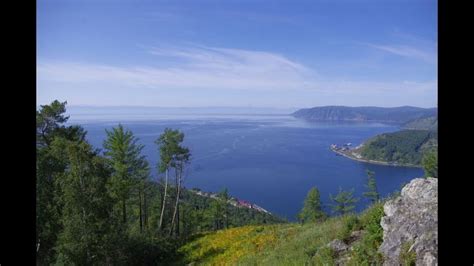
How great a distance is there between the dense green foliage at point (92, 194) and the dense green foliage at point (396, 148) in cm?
2854

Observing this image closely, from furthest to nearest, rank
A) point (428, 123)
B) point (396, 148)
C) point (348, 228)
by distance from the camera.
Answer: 1. point (396, 148)
2. point (348, 228)
3. point (428, 123)

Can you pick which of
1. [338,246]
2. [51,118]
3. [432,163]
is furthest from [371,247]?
[51,118]

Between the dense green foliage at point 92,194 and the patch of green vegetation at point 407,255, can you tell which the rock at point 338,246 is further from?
the dense green foliage at point 92,194

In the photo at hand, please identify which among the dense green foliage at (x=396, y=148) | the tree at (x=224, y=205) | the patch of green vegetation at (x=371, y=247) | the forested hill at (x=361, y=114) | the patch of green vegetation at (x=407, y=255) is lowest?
the tree at (x=224, y=205)

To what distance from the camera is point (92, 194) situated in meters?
11.1

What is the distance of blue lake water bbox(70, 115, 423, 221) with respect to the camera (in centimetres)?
4053

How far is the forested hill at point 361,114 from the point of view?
6102 cm

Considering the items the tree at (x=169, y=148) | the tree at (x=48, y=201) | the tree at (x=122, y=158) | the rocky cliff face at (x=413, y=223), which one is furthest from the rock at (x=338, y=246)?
the tree at (x=169, y=148)

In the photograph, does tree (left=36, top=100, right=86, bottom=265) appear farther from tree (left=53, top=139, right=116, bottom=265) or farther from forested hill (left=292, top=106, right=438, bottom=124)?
forested hill (left=292, top=106, right=438, bottom=124)

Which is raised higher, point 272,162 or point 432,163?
point 432,163

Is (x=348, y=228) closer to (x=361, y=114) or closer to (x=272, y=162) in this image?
(x=272, y=162)

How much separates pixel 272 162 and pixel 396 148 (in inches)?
861

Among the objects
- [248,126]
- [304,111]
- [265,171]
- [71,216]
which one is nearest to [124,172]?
[71,216]
